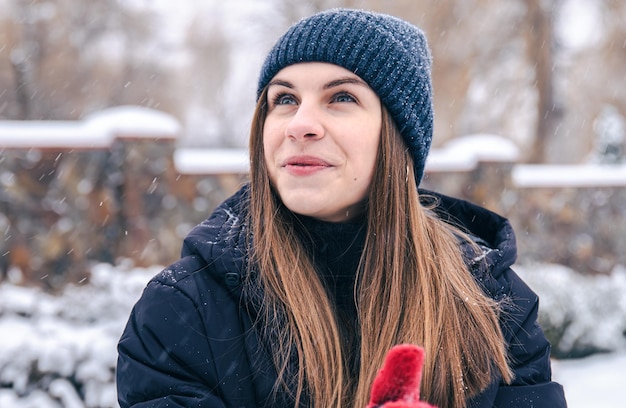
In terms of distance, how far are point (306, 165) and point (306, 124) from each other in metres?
0.10

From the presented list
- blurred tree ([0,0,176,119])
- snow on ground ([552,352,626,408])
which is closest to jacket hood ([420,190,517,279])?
snow on ground ([552,352,626,408])

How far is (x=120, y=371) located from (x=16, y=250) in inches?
139

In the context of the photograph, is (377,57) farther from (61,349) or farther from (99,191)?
(99,191)

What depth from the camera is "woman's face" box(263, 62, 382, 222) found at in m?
1.45

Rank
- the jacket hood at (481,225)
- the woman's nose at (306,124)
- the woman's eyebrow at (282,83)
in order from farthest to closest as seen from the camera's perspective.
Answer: the jacket hood at (481,225), the woman's eyebrow at (282,83), the woman's nose at (306,124)

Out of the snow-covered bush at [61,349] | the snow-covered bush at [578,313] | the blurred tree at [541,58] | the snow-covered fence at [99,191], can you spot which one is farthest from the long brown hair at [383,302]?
the blurred tree at [541,58]

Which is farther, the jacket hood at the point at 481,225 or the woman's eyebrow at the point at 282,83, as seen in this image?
the jacket hood at the point at 481,225

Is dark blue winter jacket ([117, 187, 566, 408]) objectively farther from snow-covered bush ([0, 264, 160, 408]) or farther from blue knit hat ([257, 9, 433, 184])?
snow-covered bush ([0, 264, 160, 408])

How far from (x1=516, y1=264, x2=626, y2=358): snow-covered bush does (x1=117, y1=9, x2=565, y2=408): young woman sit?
11.7 ft

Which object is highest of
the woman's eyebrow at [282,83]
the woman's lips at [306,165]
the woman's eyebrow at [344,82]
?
the woman's eyebrow at [344,82]

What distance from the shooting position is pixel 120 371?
1.35m

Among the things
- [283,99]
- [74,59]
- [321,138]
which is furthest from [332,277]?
[74,59]

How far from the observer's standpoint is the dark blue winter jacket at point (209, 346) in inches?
51.2

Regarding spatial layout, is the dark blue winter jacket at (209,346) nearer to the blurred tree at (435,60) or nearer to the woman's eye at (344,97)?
the woman's eye at (344,97)
